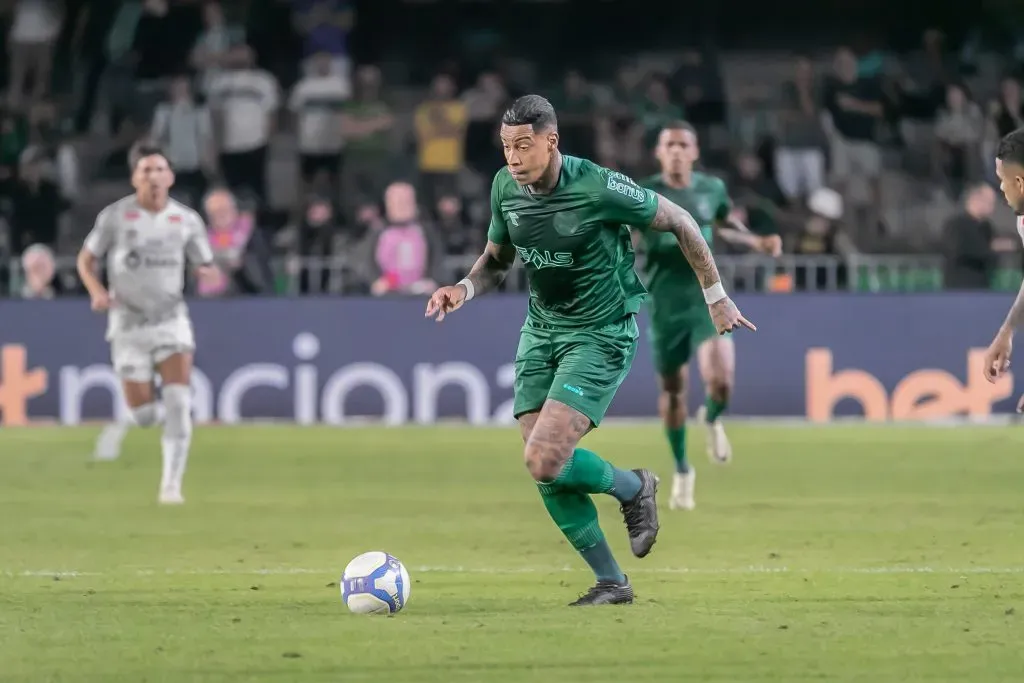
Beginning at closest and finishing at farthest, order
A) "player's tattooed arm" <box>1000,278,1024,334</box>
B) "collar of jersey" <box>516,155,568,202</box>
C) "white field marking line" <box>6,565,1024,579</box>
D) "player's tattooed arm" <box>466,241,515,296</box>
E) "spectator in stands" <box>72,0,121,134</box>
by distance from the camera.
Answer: "collar of jersey" <box>516,155,568,202</box>, "player's tattooed arm" <box>466,241,515,296</box>, "player's tattooed arm" <box>1000,278,1024,334</box>, "white field marking line" <box>6,565,1024,579</box>, "spectator in stands" <box>72,0,121,134</box>

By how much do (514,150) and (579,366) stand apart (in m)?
0.97

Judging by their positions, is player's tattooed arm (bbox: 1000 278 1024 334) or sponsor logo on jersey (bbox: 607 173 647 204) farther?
player's tattooed arm (bbox: 1000 278 1024 334)

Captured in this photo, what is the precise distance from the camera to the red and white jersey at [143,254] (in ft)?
43.7

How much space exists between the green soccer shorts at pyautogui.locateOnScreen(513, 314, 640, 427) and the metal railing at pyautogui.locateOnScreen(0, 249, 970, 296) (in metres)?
11.8

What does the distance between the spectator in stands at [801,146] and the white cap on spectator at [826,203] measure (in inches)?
8.7

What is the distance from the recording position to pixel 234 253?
68.0ft

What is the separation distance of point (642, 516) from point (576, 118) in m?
15.8

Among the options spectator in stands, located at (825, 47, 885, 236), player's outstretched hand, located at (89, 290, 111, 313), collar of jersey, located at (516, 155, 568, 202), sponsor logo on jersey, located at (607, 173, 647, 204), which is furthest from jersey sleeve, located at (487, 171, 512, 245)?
spectator in stands, located at (825, 47, 885, 236)

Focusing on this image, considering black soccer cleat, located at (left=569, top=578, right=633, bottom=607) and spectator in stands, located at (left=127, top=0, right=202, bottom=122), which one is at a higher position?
spectator in stands, located at (left=127, top=0, right=202, bottom=122)

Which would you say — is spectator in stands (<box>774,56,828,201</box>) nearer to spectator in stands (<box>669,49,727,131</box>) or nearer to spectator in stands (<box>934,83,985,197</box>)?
spectator in stands (<box>669,49,727,131</box>)

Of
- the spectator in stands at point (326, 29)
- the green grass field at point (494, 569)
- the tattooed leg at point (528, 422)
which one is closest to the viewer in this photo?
the green grass field at point (494, 569)

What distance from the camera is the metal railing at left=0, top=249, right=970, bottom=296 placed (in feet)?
67.2

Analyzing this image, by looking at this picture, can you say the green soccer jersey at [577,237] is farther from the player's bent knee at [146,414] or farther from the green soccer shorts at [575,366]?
the player's bent knee at [146,414]

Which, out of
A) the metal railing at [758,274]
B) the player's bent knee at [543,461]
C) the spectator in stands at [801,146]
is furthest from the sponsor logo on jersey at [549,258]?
the spectator in stands at [801,146]
